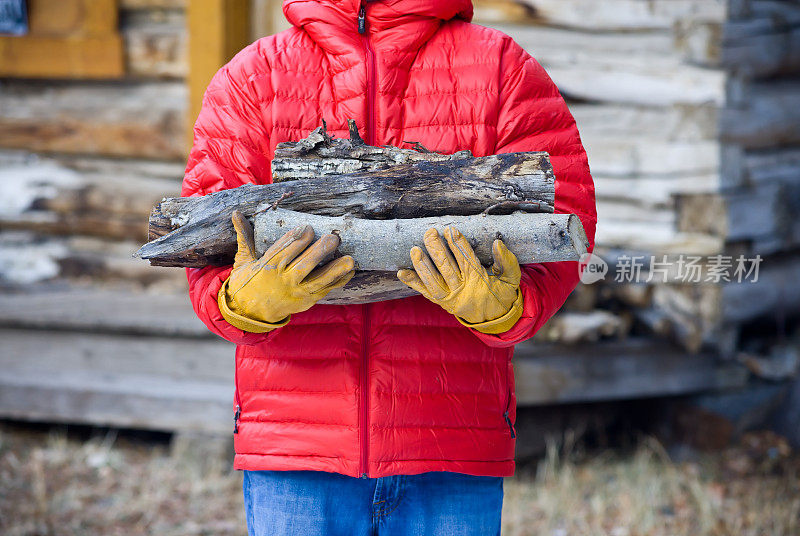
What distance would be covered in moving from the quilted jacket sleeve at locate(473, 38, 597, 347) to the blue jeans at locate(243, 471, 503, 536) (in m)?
0.44

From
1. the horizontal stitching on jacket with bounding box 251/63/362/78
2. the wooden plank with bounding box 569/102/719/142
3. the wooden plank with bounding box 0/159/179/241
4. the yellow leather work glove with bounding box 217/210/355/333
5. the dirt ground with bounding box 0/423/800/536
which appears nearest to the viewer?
the yellow leather work glove with bounding box 217/210/355/333

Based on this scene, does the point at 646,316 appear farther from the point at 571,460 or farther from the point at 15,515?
the point at 15,515

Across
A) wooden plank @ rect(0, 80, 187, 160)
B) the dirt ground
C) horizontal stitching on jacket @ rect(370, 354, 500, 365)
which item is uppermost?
wooden plank @ rect(0, 80, 187, 160)

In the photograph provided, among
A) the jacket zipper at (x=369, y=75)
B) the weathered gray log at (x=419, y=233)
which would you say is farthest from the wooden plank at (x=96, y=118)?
the weathered gray log at (x=419, y=233)

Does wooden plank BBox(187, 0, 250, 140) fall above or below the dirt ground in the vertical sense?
above

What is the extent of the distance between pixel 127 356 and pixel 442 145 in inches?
114

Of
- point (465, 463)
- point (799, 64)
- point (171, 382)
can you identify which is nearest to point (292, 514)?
point (465, 463)

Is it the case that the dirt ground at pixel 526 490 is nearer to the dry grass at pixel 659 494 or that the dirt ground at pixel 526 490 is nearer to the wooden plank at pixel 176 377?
the dry grass at pixel 659 494

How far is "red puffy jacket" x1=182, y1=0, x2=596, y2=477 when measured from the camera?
1722 millimetres

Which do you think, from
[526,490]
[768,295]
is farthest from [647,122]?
[526,490]

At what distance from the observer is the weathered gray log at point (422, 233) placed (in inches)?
62.6

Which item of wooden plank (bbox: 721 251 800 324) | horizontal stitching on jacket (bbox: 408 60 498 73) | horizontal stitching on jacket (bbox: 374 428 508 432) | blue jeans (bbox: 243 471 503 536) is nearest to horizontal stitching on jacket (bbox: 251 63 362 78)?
horizontal stitching on jacket (bbox: 408 60 498 73)

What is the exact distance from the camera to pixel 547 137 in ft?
5.77

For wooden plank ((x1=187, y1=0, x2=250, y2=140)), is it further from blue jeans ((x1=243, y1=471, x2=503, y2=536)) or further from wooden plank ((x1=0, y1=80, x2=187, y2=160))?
blue jeans ((x1=243, y1=471, x2=503, y2=536))
